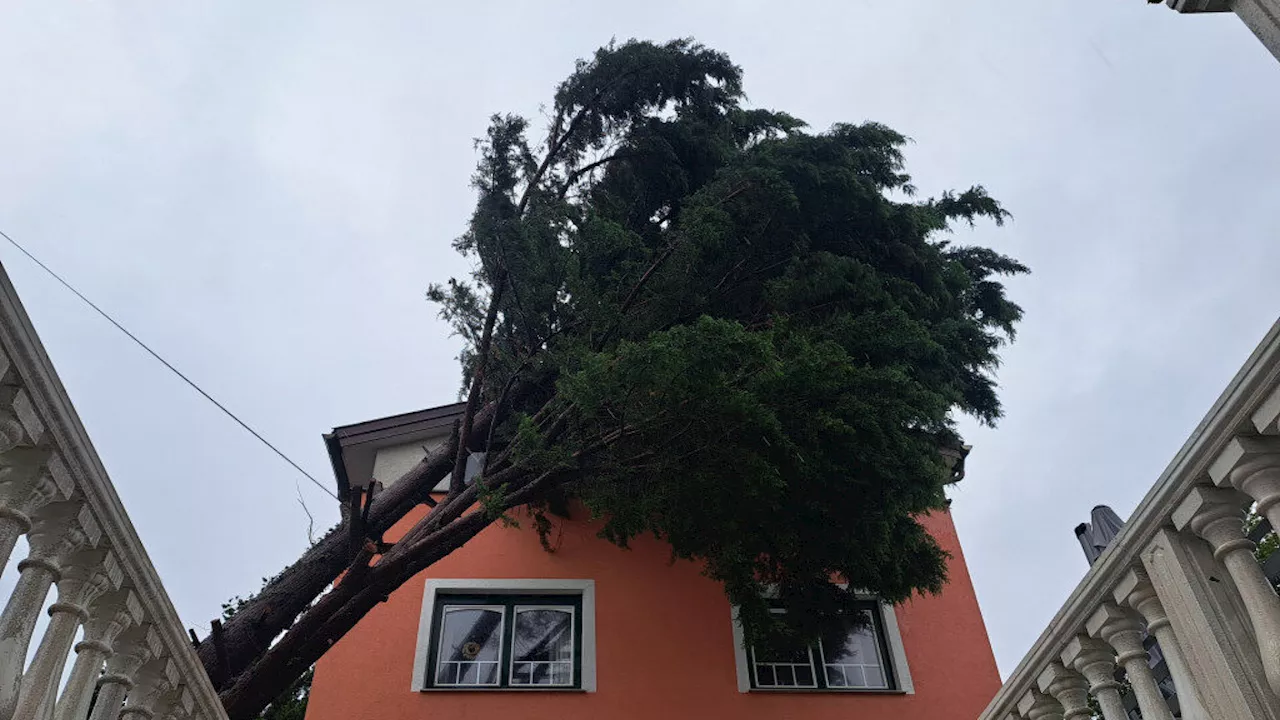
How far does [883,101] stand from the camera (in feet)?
196

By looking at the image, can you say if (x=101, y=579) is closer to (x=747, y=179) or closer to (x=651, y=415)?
(x=651, y=415)

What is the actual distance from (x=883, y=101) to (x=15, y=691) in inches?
2438

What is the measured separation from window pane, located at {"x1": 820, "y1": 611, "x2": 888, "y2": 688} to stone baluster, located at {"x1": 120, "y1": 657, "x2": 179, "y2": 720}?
6.95m

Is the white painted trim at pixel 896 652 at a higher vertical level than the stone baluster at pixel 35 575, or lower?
higher

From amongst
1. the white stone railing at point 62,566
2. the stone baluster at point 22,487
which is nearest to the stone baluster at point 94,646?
the white stone railing at point 62,566

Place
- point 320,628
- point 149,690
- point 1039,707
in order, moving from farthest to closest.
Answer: point 320,628
point 1039,707
point 149,690

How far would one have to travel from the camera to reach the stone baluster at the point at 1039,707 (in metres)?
3.61

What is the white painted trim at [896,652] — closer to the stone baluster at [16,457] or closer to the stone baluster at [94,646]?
the stone baluster at [94,646]

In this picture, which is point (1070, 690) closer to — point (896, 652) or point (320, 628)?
point (320, 628)

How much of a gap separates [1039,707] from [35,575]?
10.7 feet


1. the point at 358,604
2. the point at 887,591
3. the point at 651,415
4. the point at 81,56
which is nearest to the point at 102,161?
the point at 81,56

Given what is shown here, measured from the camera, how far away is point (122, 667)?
2918 mm

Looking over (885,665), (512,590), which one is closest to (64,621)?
(512,590)

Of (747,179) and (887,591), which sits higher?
(747,179)
